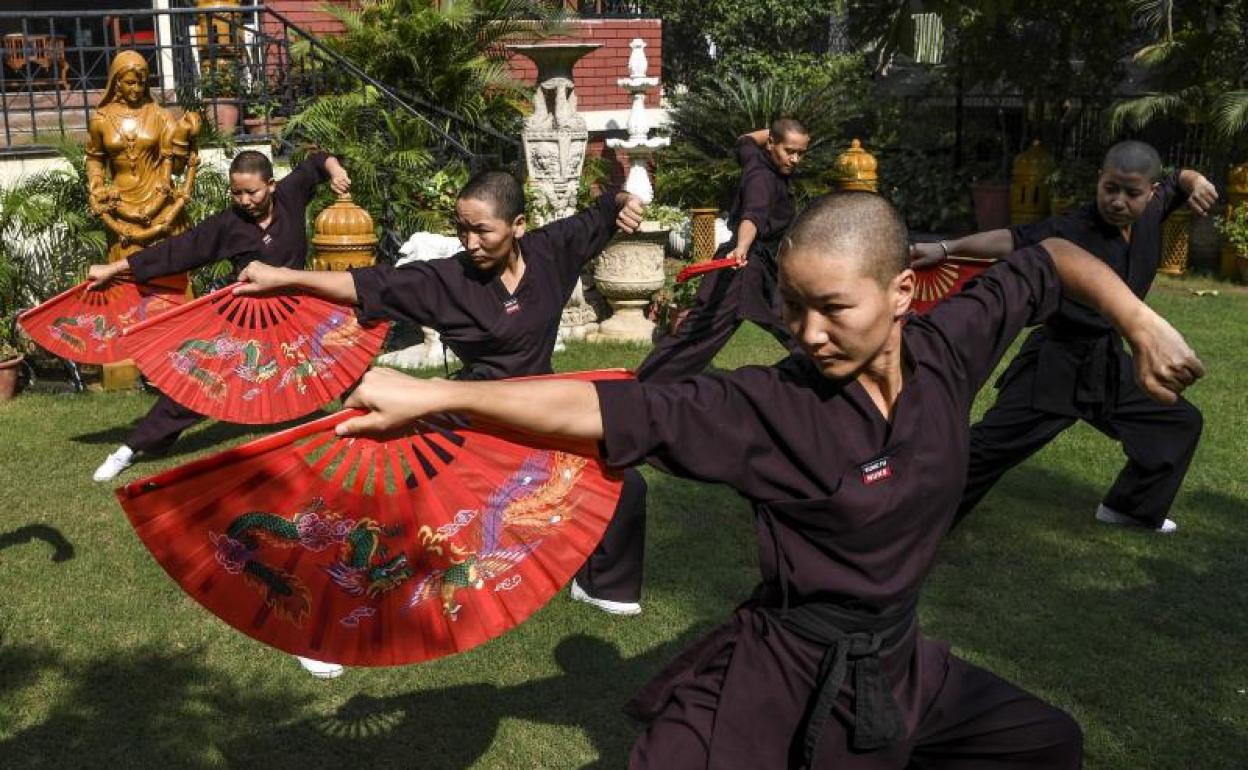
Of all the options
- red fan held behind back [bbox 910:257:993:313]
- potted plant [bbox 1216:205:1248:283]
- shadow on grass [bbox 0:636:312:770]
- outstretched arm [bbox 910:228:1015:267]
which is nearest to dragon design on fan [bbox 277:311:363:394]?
shadow on grass [bbox 0:636:312:770]

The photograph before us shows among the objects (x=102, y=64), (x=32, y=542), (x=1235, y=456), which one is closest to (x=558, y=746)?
(x=32, y=542)

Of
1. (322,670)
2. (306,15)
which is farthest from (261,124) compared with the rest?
A: (322,670)

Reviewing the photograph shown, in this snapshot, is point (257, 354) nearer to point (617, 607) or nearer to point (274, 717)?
point (274, 717)

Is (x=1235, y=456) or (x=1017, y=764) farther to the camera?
(x=1235, y=456)

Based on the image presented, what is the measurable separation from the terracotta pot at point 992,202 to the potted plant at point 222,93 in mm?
9065

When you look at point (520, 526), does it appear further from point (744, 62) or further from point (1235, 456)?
point (744, 62)

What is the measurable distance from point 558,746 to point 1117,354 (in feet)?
11.0

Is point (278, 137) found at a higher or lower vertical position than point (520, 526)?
higher

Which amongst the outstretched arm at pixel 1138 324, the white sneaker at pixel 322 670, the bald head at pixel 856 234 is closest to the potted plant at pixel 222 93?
the white sneaker at pixel 322 670

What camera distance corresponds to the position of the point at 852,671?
3.02 meters

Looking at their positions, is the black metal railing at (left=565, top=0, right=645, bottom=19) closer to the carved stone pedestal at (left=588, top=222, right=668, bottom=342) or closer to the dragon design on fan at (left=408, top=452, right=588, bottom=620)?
the carved stone pedestal at (left=588, top=222, right=668, bottom=342)

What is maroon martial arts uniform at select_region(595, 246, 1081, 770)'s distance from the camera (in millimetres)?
2971

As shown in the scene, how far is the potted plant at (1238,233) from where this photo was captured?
13352mm

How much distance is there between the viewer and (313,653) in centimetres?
337
